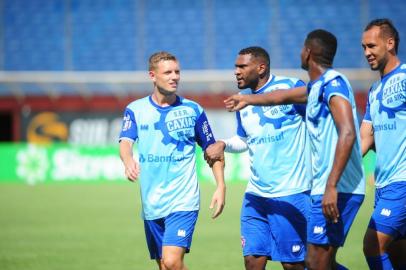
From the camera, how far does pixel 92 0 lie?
31188 mm

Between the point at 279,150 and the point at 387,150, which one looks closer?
the point at 387,150

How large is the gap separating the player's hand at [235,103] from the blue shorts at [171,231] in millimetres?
1459

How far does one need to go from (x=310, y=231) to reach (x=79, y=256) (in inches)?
209

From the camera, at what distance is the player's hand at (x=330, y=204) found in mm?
5930

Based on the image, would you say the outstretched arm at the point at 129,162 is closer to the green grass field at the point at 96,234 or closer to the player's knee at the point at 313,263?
the player's knee at the point at 313,263

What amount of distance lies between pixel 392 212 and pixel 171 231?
1.98m

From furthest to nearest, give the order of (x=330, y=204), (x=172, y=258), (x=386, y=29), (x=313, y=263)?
1. (x=172, y=258)
2. (x=386, y=29)
3. (x=313, y=263)
4. (x=330, y=204)

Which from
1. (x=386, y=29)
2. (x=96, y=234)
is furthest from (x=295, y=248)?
(x=96, y=234)

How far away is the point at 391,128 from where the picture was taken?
23.1 feet

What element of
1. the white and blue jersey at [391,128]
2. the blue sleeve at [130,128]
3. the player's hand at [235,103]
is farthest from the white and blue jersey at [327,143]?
the blue sleeve at [130,128]

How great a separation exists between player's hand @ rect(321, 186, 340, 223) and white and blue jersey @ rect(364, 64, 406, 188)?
1.27 metres

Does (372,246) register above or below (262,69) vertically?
below

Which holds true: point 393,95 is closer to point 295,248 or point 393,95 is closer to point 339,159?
point 339,159

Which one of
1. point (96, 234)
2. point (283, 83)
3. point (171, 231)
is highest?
point (283, 83)
